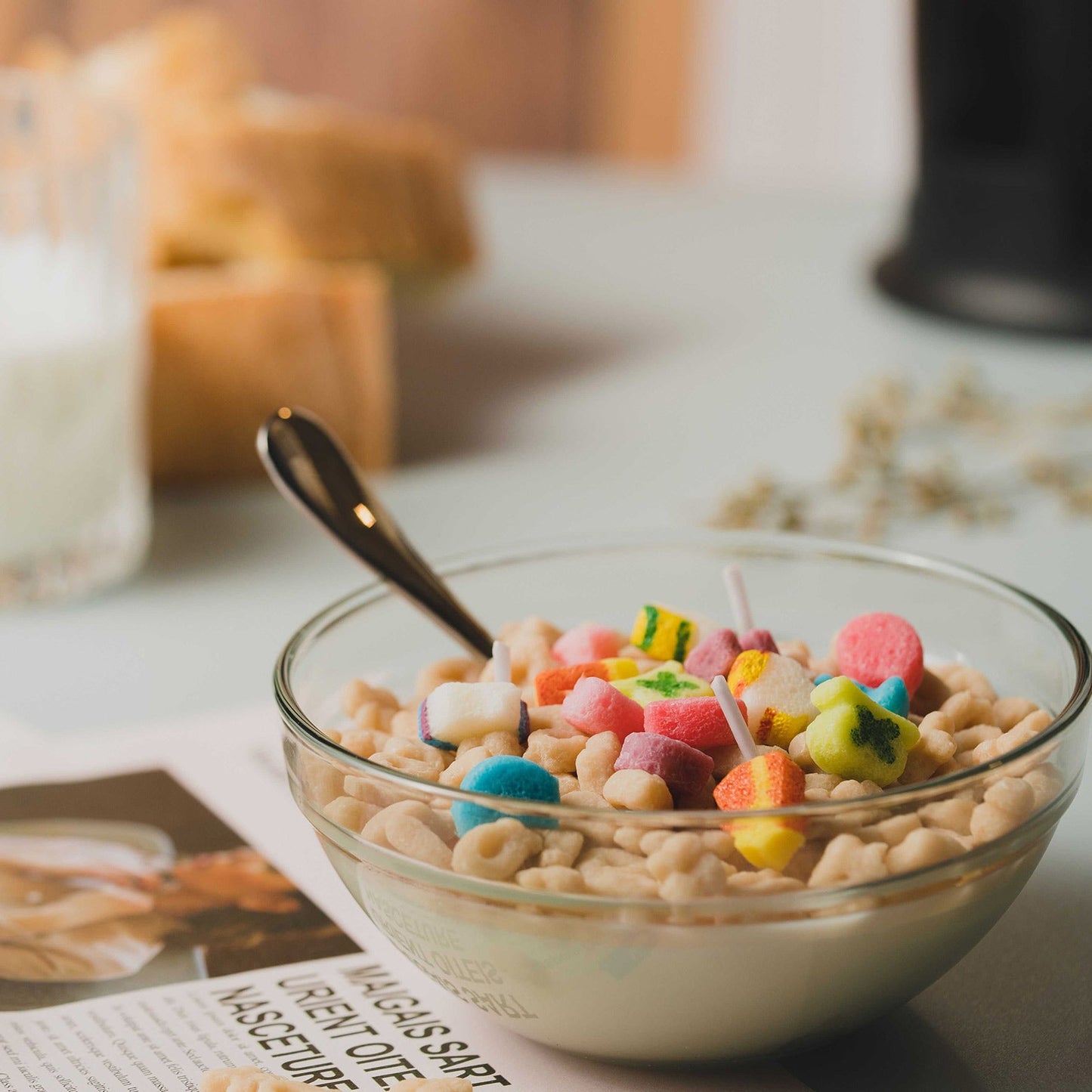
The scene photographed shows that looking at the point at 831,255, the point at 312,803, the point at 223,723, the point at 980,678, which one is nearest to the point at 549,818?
the point at 312,803

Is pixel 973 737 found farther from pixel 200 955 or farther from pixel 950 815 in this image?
pixel 200 955

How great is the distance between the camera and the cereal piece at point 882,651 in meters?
0.50

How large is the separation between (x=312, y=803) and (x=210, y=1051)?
0.29 feet

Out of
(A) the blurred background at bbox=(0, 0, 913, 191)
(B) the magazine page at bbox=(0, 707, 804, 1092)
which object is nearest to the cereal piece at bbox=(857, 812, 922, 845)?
(B) the magazine page at bbox=(0, 707, 804, 1092)

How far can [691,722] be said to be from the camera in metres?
0.44

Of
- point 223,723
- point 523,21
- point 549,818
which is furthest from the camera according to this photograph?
point 523,21

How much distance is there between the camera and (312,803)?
0.44 m

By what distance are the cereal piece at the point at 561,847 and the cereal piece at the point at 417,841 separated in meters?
0.03

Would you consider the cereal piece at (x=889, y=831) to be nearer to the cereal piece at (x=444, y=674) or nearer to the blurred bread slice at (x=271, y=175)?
the cereal piece at (x=444, y=674)

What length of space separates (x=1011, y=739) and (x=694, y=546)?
0.18 meters

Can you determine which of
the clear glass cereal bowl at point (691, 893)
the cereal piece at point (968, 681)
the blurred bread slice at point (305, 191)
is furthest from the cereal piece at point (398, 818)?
the blurred bread slice at point (305, 191)

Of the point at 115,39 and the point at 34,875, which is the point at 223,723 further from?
the point at 115,39

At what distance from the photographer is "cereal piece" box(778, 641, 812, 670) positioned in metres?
0.53

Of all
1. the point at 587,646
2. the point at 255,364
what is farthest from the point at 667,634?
the point at 255,364
